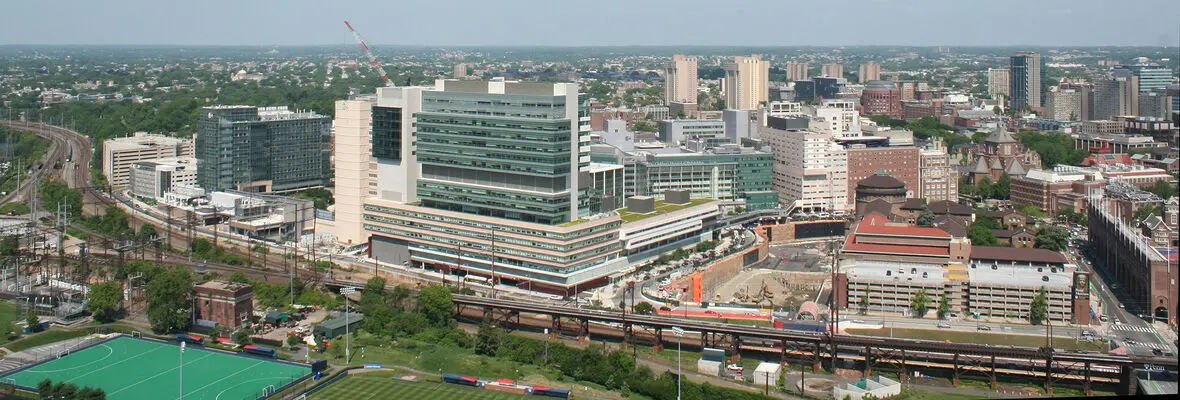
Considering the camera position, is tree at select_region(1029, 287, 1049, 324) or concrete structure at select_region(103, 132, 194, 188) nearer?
tree at select_region(1029, 287, 1049, 324)

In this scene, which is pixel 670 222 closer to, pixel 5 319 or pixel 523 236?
pixel 523 236

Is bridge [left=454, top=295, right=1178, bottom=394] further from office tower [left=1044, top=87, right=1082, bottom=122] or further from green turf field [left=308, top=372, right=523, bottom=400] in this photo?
office tower [left=1044, top=87, right=1082, bottom=122]

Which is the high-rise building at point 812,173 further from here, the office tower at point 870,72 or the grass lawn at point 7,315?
the office tower at point 870,72

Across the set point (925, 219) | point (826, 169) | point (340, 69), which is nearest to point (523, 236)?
point (925, 219)

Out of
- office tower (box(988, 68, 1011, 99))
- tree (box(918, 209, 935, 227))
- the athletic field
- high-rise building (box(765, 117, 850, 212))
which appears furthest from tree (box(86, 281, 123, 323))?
office tower (box(988, 68, 1011, 99))

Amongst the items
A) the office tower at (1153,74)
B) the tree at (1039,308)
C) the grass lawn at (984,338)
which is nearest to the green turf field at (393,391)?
the grass lawn at (984,338)
